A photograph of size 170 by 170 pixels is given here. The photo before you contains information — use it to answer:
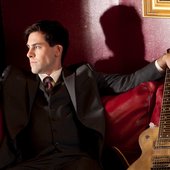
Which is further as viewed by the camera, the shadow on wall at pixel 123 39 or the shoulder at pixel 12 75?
the shadow on wall at pixel 123 39

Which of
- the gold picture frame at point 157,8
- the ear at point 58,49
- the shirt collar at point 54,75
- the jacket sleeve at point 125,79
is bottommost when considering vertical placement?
the jacket sleeve at point 125,79

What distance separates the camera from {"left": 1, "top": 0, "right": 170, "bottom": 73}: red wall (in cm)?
219

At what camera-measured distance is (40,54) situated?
184 cm

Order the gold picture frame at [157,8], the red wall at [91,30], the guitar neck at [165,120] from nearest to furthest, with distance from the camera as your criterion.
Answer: the guitar neck at [165,120] → the gold picture frame at [157,8] → the red wall at [91,30]

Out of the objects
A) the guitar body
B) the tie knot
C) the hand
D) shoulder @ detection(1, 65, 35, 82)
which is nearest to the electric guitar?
the guitar body

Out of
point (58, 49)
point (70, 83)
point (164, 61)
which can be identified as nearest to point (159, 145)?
point (164, 61)

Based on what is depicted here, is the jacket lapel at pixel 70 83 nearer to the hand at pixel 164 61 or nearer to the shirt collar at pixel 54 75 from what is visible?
the shirt collar at pixel 54 75

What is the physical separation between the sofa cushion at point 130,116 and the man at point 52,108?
0.05m

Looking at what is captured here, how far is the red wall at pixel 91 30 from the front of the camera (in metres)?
2.19

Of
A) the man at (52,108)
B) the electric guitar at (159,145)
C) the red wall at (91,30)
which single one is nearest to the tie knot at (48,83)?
the man at (52,108)

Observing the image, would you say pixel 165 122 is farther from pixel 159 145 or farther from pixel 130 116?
pixel 130 116

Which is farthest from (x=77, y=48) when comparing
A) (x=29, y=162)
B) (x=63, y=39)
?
(x=29, y=162)

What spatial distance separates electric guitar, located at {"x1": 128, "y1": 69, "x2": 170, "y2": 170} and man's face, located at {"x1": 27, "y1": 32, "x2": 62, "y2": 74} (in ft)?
2.00

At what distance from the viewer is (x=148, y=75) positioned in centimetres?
187
